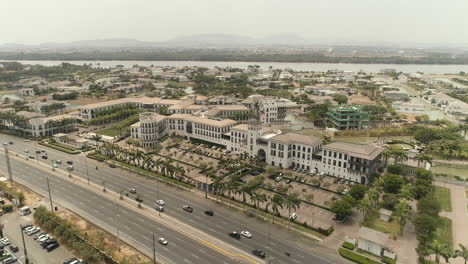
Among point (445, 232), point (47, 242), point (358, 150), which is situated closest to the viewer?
point (47, 242)

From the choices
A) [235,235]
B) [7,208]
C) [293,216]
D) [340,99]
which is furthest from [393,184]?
[340,99]

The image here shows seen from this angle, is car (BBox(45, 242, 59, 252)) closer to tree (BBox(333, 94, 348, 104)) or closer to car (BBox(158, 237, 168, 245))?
car (BBox(158, 237, 168, 245))

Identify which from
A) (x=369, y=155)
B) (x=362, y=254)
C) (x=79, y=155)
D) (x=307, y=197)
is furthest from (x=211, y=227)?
(x=79, y=155)

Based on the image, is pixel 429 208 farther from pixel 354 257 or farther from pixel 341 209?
pixel 354 257

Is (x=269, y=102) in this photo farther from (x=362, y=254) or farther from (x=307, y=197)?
(x=362, y=254)

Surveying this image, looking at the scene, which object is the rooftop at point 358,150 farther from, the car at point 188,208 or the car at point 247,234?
the car at point 188,208

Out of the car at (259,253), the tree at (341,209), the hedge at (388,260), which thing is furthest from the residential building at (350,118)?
the car at (259,253)
